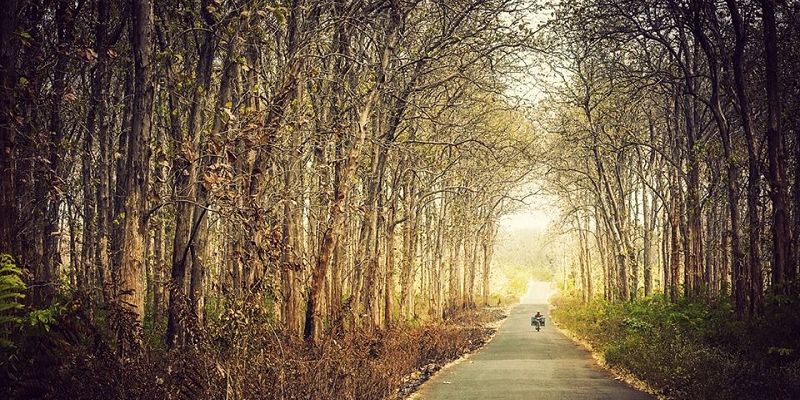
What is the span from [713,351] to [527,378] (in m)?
3.95

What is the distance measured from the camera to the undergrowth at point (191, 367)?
686cm

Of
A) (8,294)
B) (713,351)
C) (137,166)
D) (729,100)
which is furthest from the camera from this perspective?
(729,100)

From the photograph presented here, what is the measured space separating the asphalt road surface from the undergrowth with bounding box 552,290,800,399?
0.71 metres

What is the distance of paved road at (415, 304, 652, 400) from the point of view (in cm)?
1361

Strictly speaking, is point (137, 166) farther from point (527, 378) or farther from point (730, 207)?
point (730, 207)

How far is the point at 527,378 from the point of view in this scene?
16234 millimetres

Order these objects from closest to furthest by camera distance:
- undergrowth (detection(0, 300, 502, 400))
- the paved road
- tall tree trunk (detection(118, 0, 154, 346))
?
undergrowth (detection(0, 300, 502, 400))
tall tree trunk (detection(118, 0, 154, 346))
the paved road

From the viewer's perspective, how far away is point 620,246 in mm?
31781

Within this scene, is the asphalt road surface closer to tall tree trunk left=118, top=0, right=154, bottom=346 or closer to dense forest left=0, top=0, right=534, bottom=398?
dense forest left=0, top=0, right=534, bottom=398

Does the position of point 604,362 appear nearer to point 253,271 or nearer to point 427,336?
point 427,336

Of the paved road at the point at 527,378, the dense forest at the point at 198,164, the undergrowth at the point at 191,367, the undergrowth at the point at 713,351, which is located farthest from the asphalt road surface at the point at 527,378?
the dense forest at the point at 198,164

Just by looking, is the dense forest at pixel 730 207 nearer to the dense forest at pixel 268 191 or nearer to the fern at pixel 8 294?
the dense forest at pixel 268 191

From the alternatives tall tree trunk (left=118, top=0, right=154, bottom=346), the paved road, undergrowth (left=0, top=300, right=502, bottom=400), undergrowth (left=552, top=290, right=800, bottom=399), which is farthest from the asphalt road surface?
tall tree trunk (left=118, top=0, right=154, bottom=346)

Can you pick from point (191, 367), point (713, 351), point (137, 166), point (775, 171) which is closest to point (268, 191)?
point (137, 166)
